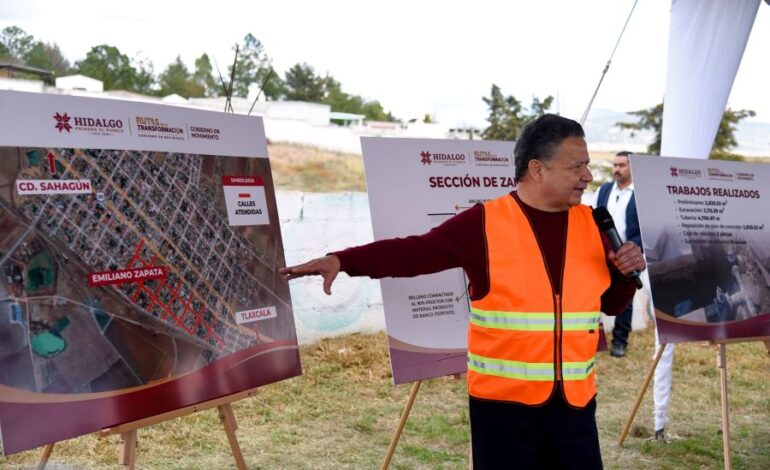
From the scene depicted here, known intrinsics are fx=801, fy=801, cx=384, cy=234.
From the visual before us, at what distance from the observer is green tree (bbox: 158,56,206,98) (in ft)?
66.1

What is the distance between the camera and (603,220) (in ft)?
9.00

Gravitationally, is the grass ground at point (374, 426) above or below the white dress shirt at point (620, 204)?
below

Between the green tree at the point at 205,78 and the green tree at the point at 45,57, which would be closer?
the green tree at the point at 45,57

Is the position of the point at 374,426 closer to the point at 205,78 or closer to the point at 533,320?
the point at 533,320

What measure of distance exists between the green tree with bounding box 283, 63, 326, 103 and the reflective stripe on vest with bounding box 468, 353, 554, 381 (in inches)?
788

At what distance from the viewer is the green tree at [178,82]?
20.2 m

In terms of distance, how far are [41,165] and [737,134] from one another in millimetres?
13273

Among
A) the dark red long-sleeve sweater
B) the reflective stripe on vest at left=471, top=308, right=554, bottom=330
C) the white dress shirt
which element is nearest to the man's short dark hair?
the dark red long-sleeve sweater

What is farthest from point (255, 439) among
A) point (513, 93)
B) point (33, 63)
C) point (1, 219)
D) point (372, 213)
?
point (513, 93)

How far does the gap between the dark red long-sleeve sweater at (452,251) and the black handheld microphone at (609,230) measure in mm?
56

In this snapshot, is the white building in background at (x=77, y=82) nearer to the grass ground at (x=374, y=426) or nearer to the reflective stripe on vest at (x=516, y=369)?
the grass ground at (x=374, y=426)

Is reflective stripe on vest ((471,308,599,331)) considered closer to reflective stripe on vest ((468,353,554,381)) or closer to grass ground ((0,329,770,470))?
reflective stripe on vest ((468,353,554,381))

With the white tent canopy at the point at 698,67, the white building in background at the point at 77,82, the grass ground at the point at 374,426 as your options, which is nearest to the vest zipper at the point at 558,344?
the grass ground at the point at 374,426

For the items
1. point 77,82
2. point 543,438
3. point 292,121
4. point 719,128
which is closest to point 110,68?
point 77,82
